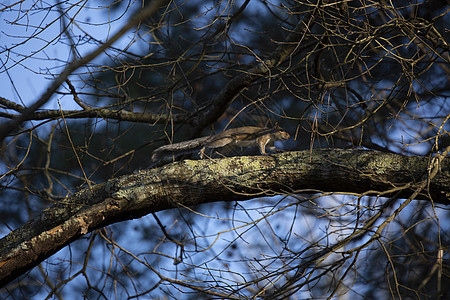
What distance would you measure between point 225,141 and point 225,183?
121 centimetres

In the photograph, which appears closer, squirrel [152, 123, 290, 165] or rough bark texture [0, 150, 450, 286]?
rough bark texture [0, 150, 450, 286]

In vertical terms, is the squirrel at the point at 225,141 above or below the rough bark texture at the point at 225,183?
above

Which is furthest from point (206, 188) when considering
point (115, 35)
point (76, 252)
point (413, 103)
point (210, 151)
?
point (76, 252)

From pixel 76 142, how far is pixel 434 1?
3.36 m

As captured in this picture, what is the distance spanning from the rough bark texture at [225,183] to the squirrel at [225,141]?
0.79 m

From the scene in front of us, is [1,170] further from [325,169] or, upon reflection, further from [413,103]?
[413,103]

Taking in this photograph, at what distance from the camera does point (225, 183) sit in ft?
8.02

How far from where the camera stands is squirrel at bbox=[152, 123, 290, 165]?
337cm

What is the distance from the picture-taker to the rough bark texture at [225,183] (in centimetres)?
235

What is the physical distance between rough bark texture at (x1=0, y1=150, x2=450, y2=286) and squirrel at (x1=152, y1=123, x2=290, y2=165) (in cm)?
79

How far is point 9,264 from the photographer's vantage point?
2.34 meters

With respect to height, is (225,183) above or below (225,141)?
below

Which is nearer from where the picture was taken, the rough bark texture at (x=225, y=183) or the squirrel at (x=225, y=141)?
the rough bark texture at (x=225, y=183)

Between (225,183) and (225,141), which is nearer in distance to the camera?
(225,183)
